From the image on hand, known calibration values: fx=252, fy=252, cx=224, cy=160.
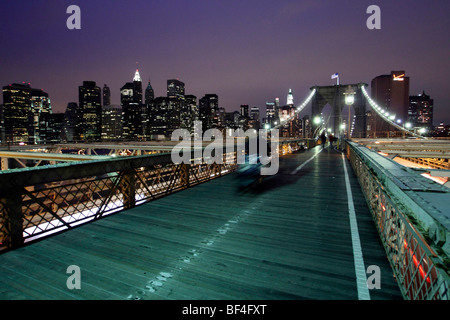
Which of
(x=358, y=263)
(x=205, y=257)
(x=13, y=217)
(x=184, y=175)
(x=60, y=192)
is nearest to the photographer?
(x=358, y=263)

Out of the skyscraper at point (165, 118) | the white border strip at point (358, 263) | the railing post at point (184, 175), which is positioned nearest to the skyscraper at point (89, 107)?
the skyscraper at point (165, 118)

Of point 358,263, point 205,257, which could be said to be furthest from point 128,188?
point 358,263

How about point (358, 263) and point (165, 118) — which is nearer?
point (358, 263)

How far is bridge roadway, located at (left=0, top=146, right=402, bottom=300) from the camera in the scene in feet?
8.90

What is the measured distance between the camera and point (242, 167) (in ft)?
41.7

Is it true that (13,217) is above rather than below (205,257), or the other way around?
above

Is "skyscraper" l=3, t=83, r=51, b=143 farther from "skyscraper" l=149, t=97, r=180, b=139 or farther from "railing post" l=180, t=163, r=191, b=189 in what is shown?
"railing post" l=180, t=163, r=191, b=189

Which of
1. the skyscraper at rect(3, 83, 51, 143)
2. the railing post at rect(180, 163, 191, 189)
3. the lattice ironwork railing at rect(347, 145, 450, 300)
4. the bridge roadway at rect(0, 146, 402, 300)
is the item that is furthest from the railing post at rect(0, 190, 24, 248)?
the skyscraper at rect(3, 83, 51, 143)

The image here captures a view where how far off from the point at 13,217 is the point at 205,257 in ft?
9.65

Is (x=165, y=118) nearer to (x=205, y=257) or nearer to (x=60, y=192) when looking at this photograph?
(x=60, y=192)

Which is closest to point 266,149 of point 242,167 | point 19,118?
point 242,167

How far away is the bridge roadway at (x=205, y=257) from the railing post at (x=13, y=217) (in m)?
0.20

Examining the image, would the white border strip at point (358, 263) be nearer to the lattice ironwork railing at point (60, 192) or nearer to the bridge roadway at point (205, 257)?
the bridge roadway at point (205, 257)

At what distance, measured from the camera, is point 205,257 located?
3465mm
